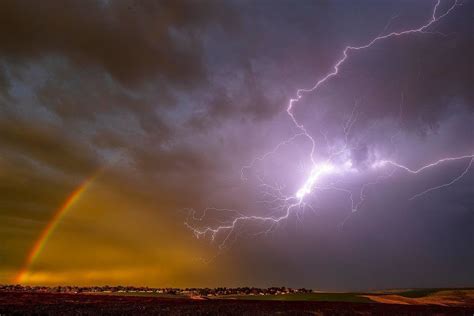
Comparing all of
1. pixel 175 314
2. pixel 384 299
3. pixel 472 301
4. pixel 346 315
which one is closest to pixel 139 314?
pixel 175 314

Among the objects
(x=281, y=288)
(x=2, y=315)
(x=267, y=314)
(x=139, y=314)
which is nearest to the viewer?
(x=2, y=315)

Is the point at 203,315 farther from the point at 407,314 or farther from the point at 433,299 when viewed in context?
the point at 433,299

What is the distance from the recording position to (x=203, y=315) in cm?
3216

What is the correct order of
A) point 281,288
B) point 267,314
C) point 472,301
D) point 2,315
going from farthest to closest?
1. point 281,288
2. point 472,301
3. point 267,314
4. point 2,315

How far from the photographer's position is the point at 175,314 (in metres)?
33.0

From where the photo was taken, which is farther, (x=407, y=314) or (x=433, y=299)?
(x=433, y=299)

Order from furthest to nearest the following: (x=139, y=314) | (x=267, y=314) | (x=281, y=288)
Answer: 1. (x=281, y=288)
2. (x=267, y=314)
3. (x=139, y=314)

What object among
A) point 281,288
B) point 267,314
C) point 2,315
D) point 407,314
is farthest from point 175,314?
point 281,288

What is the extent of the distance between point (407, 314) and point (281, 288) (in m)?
65.9

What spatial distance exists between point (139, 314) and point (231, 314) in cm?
748

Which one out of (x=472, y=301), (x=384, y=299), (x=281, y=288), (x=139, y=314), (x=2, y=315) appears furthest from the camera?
(x=281, y=288)

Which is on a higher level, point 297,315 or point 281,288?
point 281,288

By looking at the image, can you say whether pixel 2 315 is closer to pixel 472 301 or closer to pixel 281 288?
pixel 472 301

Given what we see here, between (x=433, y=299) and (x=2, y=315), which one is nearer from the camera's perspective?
(x=2, y=315)
